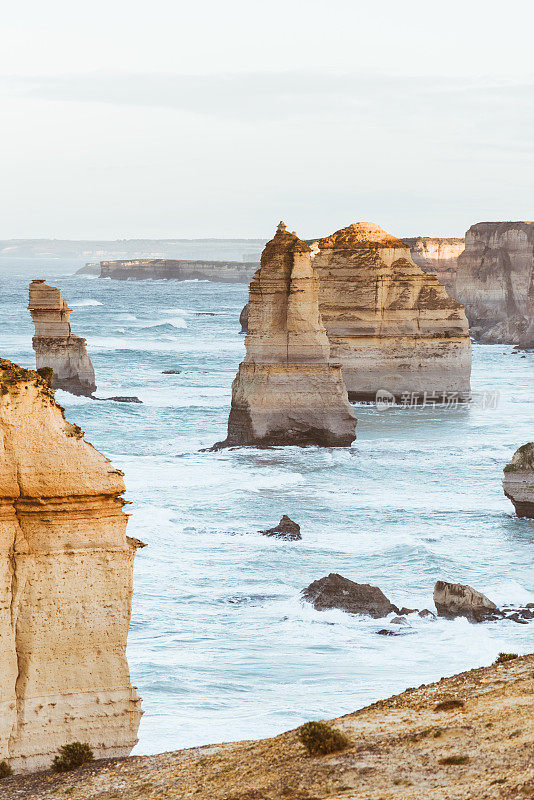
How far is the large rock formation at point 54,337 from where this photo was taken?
44844 mm

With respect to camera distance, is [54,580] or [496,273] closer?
[54,580]

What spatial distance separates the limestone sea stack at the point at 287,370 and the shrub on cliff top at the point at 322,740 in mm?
25063

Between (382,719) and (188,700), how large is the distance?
531cm

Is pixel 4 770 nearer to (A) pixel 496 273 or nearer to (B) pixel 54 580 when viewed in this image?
(B) pixel 54 580

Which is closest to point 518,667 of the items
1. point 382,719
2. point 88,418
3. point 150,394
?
point 382,719

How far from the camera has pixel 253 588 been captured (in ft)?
69.5

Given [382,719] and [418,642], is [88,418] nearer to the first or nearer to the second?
Result: [418,642]

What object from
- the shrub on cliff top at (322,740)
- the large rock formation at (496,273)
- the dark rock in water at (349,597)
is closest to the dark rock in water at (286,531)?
the dark rock in water at (349,597)

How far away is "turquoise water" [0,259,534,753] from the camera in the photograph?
1650 cm

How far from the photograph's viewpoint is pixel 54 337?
1781 inches

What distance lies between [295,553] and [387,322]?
85.1 ft


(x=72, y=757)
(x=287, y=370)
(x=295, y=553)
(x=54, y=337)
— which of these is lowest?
(x=295, y=553)

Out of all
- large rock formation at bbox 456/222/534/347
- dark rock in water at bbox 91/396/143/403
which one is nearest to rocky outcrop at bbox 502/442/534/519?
dark rock in water at bbox 91/396/143/403

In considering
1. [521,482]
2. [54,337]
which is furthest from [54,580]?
[54,337]
